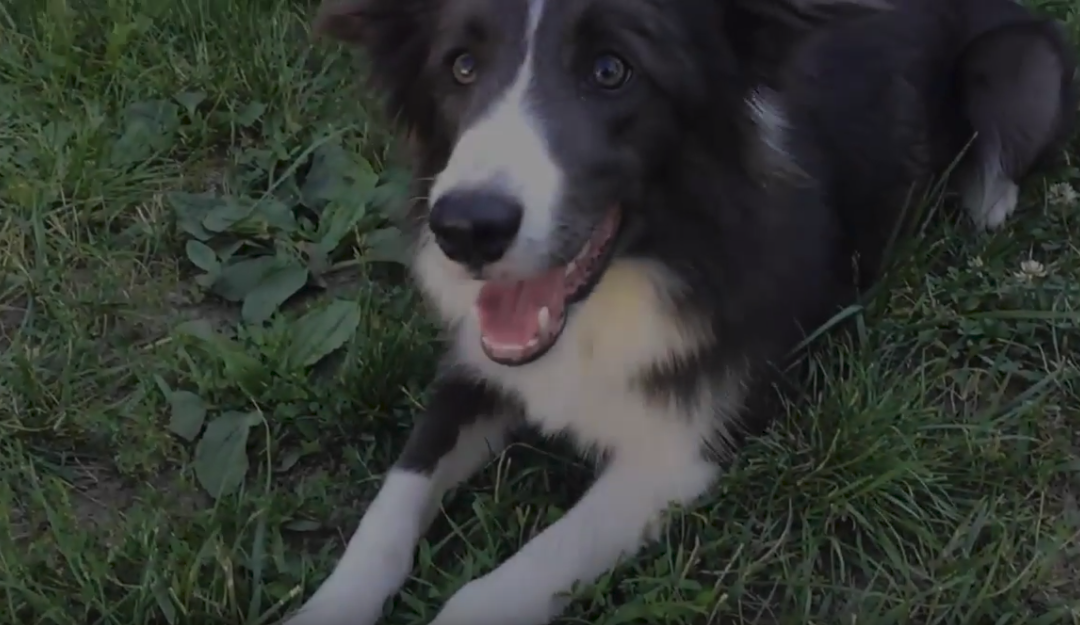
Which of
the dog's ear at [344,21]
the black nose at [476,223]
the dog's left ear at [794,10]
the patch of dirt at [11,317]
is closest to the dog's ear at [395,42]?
the dog's ear at [344,21]

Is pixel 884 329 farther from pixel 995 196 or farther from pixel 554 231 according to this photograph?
pixel 554 231

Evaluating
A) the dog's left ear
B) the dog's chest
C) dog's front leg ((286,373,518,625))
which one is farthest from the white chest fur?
Result: the dog's left ear

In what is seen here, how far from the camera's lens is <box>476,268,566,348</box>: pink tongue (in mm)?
2617

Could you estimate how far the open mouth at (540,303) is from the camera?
2.60m

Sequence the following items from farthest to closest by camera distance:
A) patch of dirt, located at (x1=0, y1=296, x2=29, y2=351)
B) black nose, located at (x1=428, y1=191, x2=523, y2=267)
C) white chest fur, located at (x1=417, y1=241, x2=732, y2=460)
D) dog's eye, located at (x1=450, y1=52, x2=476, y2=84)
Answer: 1. patch of dirt, located at (x1=0, y1=296, x2=29, y2=351)
2. white chest fur, located at (x1=417, y1=241, x2=732, y2=460)
3. dog's eye, located at (x1=450, y1=52, x2=476, y2=84)
4. black nose, located at (x1=428, y1=191, x2=523, y2=267)

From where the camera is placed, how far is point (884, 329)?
336cm

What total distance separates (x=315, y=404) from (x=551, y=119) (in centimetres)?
114

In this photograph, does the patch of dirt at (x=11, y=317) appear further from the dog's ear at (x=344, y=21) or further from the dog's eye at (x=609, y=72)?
the dog's eye at (x=609, y=72)

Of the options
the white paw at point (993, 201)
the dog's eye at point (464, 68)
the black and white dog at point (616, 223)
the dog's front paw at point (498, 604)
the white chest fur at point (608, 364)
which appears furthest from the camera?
the white paw at point (993, 201)

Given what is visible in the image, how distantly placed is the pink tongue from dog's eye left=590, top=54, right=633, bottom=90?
37cm

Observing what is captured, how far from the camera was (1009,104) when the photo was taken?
367cm

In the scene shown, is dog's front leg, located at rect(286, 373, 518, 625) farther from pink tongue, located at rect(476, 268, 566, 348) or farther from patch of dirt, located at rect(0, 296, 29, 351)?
patch of dirt, located at rect(0, 296, 29, 351)

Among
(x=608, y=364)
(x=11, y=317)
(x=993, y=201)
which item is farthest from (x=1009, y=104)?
(x=11, y=317)

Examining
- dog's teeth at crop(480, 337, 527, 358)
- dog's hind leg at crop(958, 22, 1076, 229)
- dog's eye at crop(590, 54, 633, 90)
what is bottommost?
dog's teeth at crop(480, 337, 527, 358)
